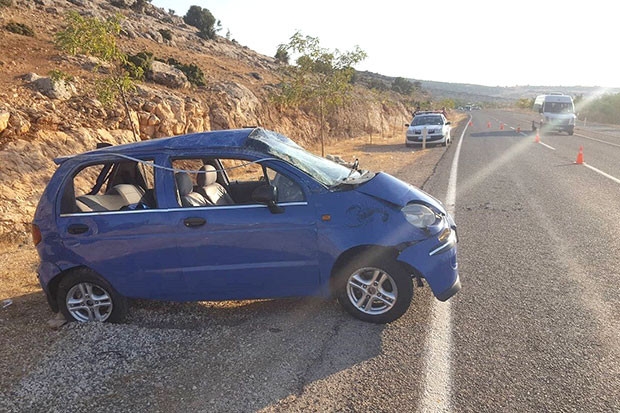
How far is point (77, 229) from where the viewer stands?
14.1 feet

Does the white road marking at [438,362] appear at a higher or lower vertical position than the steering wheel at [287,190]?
lower

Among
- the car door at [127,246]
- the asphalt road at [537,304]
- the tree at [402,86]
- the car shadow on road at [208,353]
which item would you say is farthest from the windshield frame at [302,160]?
the tree at [402,86]

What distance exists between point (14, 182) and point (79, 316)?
19.4ft

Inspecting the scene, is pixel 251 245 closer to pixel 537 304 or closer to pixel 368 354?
pixel 368 354

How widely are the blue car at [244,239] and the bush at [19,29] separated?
66.0ft

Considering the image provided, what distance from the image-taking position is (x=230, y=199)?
520cm

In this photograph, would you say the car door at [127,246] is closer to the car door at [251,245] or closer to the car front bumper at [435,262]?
the car door at [251,245]

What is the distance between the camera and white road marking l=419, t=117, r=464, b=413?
3.05m

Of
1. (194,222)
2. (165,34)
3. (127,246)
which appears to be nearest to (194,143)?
(194,222)

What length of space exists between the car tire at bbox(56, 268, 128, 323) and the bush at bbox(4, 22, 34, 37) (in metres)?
20.6

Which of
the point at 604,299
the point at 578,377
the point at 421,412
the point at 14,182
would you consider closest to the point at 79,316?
the point at 421,412

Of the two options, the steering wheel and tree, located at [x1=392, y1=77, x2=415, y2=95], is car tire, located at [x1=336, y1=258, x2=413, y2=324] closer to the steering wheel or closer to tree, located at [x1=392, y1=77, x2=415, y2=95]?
the steering wheel

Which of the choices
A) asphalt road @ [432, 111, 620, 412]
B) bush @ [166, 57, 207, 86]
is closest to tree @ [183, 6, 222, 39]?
bush @ [166, 57, 207, 86]

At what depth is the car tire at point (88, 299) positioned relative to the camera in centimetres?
440
